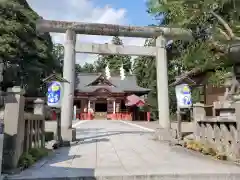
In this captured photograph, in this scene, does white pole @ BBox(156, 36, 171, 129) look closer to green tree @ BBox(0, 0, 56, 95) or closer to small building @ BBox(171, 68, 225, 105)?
small building @ BBox(171, 68, 225, 105)

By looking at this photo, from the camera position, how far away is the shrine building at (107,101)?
35469mm

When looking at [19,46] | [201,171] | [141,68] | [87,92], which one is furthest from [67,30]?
[141,68]

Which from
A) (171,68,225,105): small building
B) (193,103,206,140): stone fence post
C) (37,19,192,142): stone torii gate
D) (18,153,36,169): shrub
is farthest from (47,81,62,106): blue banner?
(171,68,225,105): small building

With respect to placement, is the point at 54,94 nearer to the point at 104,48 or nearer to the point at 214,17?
the point at 104,48

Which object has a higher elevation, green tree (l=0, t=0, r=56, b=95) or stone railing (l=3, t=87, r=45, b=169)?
green tree (l=0, t=0, r=56, b=95)

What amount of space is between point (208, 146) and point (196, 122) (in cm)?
127

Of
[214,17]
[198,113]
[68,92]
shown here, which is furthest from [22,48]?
[214,17]

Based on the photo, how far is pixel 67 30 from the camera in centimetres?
1017

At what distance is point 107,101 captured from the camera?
3700 centimetres

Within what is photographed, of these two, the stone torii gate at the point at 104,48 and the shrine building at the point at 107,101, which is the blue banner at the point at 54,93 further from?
the shrine building at the point at 107,101

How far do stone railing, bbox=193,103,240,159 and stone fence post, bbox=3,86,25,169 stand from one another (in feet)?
15.3

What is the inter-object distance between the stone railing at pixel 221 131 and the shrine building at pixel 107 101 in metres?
26.0

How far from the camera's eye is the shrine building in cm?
3547

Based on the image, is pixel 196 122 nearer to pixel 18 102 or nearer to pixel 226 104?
pixel 226 104
